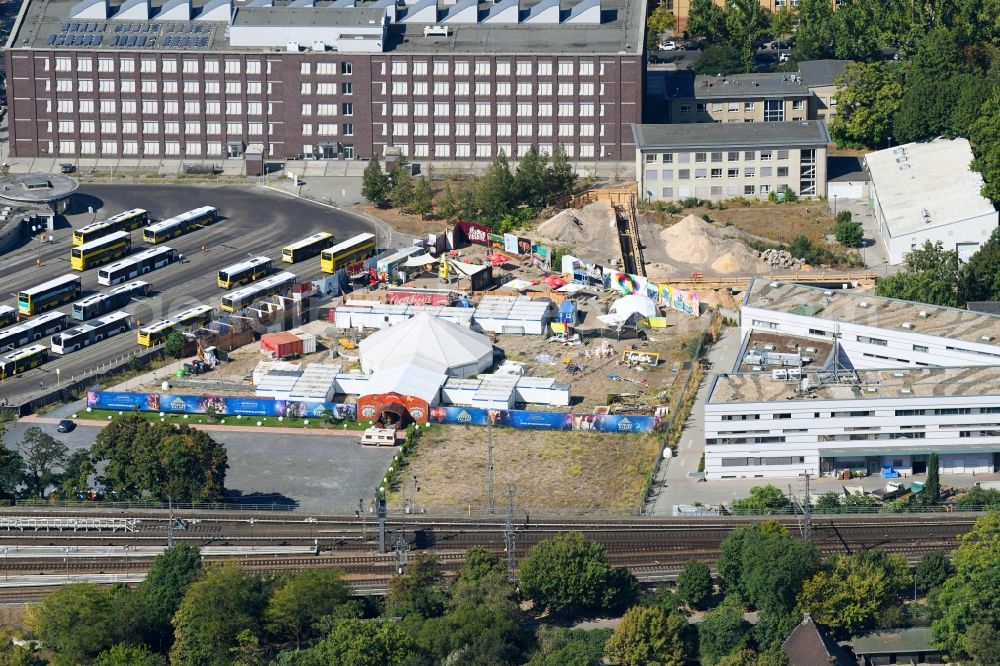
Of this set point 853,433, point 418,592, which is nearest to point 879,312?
point 853,433

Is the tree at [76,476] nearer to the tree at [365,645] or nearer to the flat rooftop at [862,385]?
the tree at [365,645]

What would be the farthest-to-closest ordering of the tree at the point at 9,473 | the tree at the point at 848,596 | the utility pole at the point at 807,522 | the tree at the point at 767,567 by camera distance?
the tree at the point at 9,473 < the utility pole at the point at 807,522 < the tree at the point at 767,567 < the tree at the point at 848,596

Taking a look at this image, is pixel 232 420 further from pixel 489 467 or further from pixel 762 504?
pixel 762 504

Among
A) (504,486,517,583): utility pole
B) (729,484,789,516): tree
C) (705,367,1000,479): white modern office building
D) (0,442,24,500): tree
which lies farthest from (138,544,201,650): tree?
(705,367,1000,479): white modern office building

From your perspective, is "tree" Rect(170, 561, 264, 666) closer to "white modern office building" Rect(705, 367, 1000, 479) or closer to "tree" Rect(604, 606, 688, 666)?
"tree" Rect(604, 606, 688, 666)

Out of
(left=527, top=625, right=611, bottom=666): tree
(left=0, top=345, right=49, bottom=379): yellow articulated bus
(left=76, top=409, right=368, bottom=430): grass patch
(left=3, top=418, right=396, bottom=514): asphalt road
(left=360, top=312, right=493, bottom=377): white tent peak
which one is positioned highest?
(left=360, top=312, right=493, bottom=377): white tent peak

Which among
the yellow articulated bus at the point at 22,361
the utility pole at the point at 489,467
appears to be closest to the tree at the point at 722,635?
the utility pole at the point at 489,467
